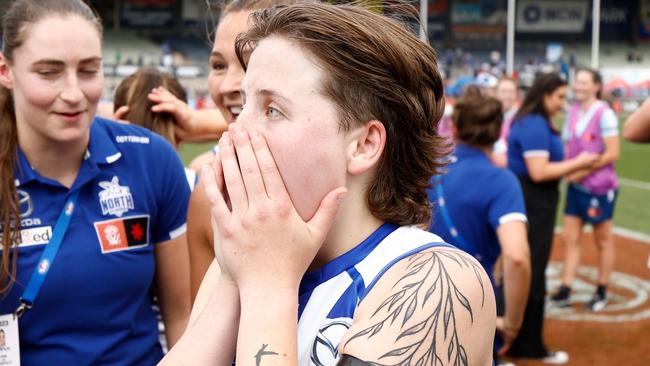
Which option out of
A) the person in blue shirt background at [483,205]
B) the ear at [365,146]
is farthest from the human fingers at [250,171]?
the person in blue shirt background at [483,205]

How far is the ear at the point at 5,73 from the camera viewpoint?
256 centimetres

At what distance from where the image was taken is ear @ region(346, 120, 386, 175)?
155cm

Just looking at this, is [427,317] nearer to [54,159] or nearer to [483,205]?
[54,159]

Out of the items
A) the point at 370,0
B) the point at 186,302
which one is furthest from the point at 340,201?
the point at 186,302

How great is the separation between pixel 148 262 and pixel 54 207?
0.37 meters

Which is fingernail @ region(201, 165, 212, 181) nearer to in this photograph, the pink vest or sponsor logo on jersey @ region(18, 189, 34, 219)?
sponsor logo on jersey @ region(18, 189, 34, 219)

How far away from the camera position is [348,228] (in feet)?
5.30

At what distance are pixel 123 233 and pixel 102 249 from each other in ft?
0.32

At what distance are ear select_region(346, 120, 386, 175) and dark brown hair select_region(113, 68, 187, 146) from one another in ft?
6.31

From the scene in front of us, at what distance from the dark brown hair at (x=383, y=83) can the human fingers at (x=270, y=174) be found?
18cm

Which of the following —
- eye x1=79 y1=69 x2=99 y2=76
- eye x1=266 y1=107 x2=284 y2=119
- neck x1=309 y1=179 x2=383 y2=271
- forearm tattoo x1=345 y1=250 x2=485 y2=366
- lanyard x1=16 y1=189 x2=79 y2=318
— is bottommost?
lanyard x1=16 y1=189 x2=79 y2=318

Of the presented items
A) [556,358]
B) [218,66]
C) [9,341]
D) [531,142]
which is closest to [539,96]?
[531,142]

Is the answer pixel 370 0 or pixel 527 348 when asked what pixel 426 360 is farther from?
pixel 527 348

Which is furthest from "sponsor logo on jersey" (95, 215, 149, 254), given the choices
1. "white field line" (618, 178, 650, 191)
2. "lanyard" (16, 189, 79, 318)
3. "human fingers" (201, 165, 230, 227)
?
"white field line" (618, 178, 650, 191)
